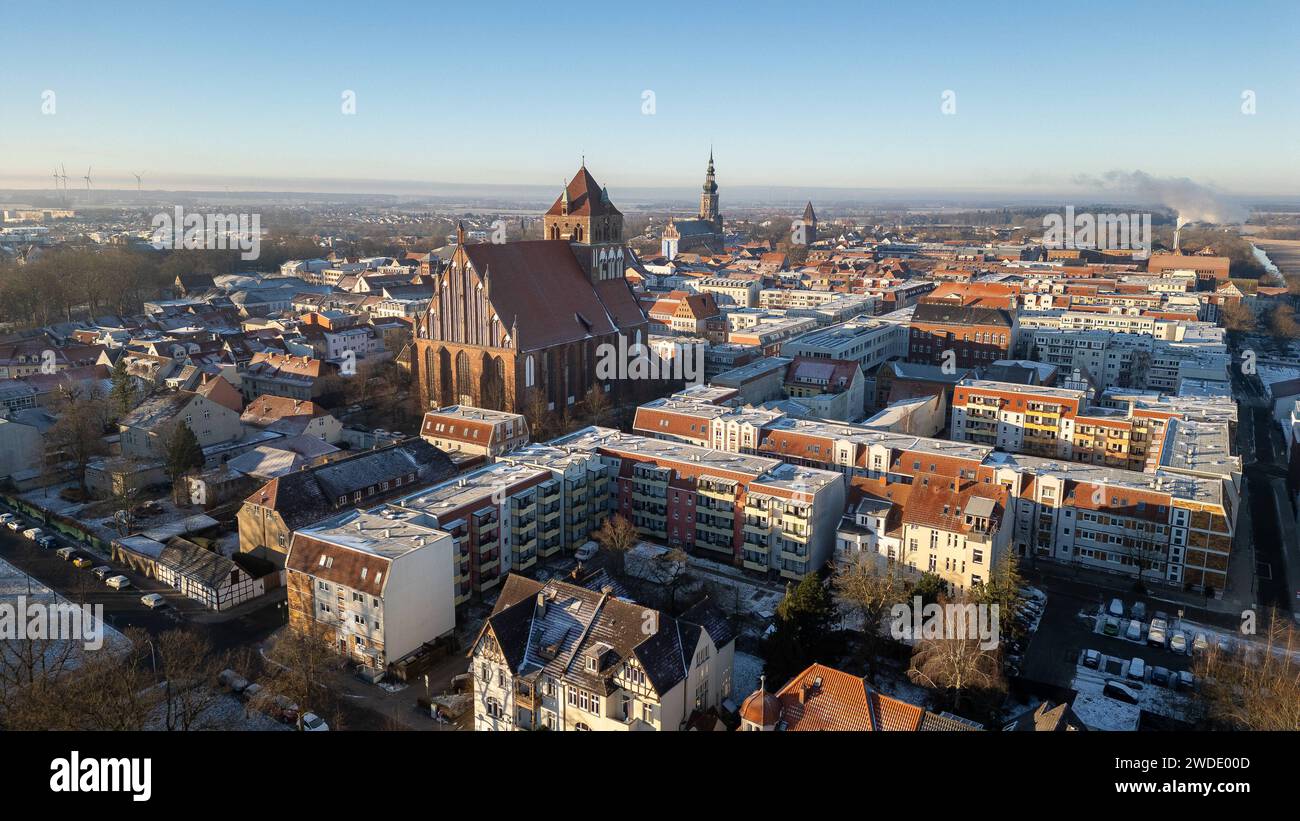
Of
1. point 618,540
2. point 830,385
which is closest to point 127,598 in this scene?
point 618,540

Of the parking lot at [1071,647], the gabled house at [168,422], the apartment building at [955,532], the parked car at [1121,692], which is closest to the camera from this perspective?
the parked car at [1121,692]

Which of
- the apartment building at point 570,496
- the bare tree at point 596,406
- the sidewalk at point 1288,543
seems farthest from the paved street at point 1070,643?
the bare tree at point 596,406

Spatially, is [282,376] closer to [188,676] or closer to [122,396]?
[122,396]

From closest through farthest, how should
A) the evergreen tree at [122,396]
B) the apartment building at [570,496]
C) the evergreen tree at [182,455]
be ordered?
the apartment building at [570,496]
the evergreen tree at [182,455]
the evergreen tree at [122,396]

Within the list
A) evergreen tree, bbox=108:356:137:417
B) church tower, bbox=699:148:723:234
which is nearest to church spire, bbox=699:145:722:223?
church tower, bbox=699:148:723:234

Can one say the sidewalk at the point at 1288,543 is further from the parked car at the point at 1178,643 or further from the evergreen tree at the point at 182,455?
the evergreen tree at the point at 182,455

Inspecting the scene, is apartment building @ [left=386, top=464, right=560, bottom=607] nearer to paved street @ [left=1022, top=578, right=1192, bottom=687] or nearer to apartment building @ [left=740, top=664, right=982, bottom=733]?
apartment building @ [left=740, top=664, right=982, bottom=733]
